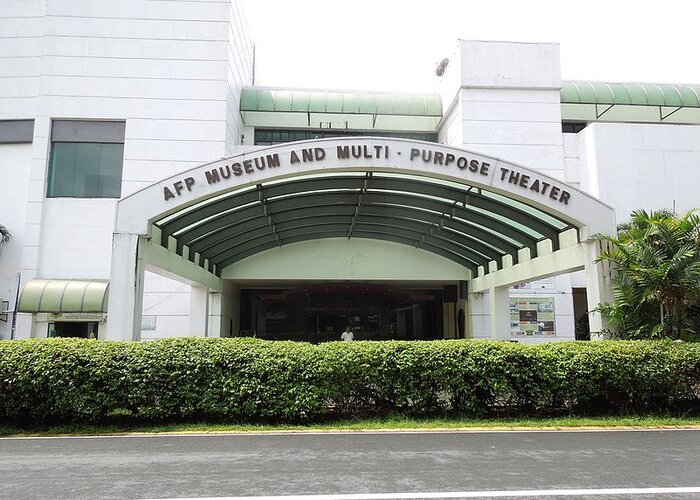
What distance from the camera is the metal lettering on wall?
1152cm

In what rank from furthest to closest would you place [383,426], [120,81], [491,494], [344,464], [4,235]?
[120,81] < [4,235] < [383,426] < [344,464] < [491,494]

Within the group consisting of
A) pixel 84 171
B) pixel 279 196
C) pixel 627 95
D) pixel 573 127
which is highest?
pixel 627 95

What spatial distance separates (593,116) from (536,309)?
1016 cm

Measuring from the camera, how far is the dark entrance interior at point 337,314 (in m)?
24.5

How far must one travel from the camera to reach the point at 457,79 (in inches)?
941

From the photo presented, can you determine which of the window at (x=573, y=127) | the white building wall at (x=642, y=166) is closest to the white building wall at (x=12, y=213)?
the white building wall at (x=642, y=166)

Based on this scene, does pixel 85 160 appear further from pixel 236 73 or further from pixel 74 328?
pixel 236 73

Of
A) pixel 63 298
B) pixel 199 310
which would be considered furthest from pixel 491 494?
pixel 63 298

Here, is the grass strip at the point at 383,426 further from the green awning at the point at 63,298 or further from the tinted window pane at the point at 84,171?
the tinted window pane at the point at 84,171

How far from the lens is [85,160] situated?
21.4 m

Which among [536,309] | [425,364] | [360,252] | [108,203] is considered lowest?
[425,364]

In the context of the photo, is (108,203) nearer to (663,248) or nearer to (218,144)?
(218,144)

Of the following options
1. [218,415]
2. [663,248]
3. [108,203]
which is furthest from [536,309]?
[108,203]

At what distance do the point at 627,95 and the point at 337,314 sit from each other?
17055 mm
